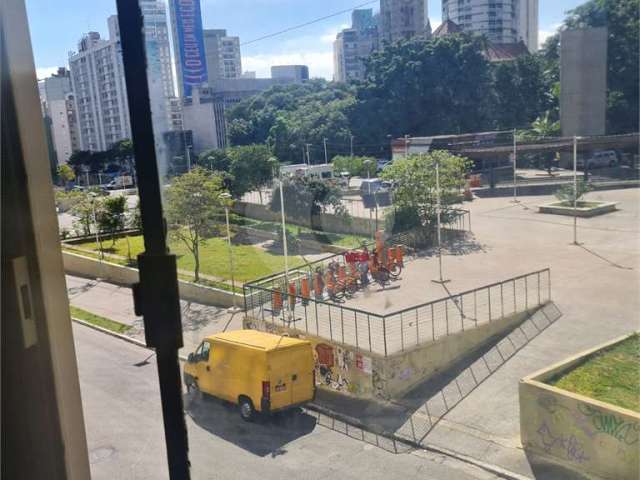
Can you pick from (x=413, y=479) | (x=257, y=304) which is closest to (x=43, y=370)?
(x=413, y=479)

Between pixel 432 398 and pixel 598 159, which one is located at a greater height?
pixel 598 159

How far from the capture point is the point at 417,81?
12.8 ft

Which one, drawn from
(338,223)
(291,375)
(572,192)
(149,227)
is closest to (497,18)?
(572,192)

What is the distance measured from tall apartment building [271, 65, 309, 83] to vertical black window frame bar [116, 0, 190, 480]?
2.10m

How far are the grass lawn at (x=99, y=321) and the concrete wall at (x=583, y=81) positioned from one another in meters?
2.83

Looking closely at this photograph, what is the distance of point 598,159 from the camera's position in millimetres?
4492

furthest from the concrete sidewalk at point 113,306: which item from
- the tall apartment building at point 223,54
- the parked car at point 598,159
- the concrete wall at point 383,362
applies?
the parked car at point 598,159

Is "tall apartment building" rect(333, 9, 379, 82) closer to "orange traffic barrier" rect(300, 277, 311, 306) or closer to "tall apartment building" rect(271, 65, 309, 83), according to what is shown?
"tall apartment building" rect(271, 65, 309, 83)

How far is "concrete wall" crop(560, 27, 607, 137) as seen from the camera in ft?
12.0

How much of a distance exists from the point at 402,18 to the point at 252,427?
7.01 feet

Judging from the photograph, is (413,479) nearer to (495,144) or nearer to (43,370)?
(43,370)

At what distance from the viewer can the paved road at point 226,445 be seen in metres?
1.91

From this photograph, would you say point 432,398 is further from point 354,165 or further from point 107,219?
point 107,219

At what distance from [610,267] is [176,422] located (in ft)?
10.3
